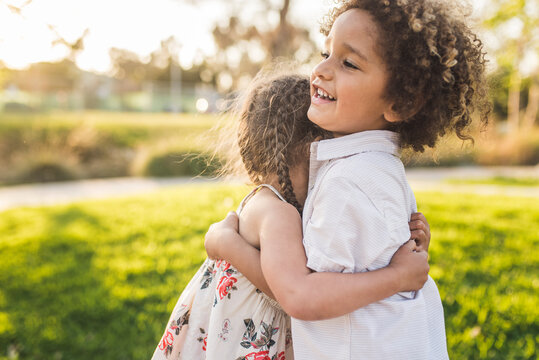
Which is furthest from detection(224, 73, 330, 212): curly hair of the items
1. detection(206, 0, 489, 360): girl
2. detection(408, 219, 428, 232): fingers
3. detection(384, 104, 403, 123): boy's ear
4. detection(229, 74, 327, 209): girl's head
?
detection(408, 219, 428, 232): fingers

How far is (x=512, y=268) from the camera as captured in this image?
407cm

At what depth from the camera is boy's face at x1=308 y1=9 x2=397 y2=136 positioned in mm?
1338

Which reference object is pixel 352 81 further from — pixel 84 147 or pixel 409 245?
pixel 84 147

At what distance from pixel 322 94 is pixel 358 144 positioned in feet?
0.66

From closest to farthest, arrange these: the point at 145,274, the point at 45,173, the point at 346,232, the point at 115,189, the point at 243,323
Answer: the point at 346,232 < the point at 243,323 < the point at 145,274 < the point at 115,189 < the point at 45,173

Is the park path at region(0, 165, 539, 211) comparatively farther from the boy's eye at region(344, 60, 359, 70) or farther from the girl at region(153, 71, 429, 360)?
the boy's eye at region(344, 60, 359, 70)

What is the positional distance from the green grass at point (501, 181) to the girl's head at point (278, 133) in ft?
30.6

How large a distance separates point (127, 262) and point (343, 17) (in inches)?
139

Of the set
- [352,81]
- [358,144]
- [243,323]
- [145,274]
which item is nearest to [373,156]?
[358,144]

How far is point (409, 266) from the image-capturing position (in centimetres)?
→ 130

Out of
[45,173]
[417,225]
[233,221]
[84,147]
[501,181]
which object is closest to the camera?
[417,225]

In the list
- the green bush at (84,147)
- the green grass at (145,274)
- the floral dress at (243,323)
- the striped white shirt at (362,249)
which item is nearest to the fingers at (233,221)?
the floral dress at (243,323)

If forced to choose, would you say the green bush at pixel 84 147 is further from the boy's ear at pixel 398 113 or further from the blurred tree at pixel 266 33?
the boy's ear at pixel 398 113

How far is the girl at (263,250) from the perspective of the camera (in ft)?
4.49
